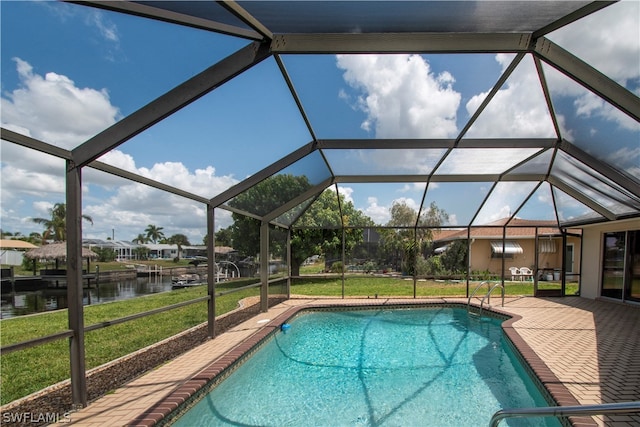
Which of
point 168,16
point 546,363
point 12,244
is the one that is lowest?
point 546,363

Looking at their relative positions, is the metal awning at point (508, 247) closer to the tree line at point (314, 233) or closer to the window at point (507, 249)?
the window at point (507, 249)

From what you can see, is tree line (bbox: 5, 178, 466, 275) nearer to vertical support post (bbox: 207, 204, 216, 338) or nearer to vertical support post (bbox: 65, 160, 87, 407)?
vertical support post (bbox: 65, 160, 87, 407)

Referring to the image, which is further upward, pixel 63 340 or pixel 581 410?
pixel 581 410

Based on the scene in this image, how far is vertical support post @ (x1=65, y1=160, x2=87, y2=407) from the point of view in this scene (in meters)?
3.72

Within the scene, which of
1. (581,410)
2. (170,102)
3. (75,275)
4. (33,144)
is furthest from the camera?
(170,102)

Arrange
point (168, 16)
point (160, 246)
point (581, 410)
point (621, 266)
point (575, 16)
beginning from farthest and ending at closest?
point (160, 246)
point (621, 266)
point (575, 16)
point (168, 16)
point (581, 410)

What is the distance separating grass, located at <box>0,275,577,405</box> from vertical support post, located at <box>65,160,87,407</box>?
134 centimetres

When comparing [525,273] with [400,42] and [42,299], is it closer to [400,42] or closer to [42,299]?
[400,42]

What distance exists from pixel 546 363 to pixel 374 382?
9.12 ft

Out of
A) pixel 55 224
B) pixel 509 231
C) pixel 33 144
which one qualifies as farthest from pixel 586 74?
pixel 509 231

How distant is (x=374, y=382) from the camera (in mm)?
5676

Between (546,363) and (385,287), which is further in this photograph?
(385,287)

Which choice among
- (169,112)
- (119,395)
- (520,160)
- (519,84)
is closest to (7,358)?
(119,395)

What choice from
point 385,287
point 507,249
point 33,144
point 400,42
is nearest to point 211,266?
point 33,144
